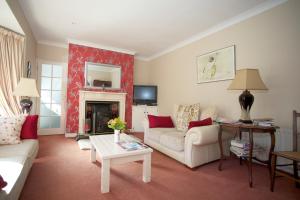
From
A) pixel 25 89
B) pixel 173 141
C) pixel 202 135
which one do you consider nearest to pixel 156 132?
pixel 173 141

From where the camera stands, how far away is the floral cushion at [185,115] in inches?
122

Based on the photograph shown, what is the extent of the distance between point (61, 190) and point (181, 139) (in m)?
1.67

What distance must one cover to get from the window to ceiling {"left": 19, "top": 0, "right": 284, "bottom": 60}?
0.78 m

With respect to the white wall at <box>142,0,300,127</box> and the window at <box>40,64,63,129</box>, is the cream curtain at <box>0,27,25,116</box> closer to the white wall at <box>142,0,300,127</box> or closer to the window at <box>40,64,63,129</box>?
the window at <box>40,64,63,129</box>

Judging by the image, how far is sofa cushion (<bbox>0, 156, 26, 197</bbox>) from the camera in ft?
3.86

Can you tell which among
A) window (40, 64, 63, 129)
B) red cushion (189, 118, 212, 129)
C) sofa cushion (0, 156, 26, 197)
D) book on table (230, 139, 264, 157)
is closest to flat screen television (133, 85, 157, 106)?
window (40, 64, 63, 129)

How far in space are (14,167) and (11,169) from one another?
38 mm

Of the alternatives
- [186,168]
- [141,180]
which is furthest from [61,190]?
[186,168]

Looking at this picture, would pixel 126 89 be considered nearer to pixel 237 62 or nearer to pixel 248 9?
pixel 237 62

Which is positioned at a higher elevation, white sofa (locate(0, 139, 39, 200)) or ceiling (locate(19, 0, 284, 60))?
ceiling (locate(19, 0, 284, 60))

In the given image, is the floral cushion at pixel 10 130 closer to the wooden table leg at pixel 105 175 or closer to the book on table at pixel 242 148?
the wooden table leg at pixel 105 175

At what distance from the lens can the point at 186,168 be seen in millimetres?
2387

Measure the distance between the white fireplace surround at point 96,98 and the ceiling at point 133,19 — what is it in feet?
4.57

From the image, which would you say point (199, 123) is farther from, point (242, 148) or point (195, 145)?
point (242, 148)
